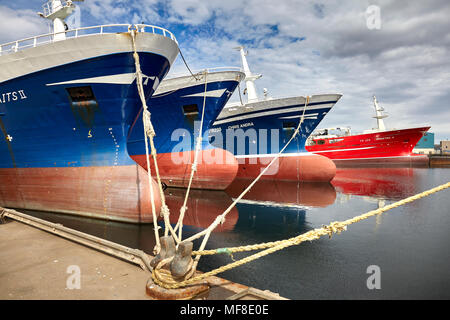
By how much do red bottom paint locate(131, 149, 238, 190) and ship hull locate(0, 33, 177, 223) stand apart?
5180 millimetres

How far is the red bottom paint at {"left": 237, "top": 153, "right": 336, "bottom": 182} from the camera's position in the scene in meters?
17.3

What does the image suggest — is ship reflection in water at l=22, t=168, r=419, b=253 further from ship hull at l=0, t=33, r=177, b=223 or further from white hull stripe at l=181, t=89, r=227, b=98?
white hull stripe at l=181, t=89, r=227, b=98

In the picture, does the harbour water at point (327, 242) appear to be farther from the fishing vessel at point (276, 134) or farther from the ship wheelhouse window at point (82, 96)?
the fishing vessel at point (276, 134)

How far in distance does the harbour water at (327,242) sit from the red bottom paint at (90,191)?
1.07ft

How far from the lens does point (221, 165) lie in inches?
550

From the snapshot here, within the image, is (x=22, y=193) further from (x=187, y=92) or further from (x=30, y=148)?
(x=187, y=92)

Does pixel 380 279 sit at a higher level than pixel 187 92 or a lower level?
lower

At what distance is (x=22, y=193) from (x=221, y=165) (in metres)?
8.39

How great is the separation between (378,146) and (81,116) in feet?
111

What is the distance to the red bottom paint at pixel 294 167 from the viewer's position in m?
17.3

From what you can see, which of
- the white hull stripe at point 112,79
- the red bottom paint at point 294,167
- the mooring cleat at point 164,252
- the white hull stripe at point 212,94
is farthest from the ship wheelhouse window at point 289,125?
the mooring cleat at point 164,252

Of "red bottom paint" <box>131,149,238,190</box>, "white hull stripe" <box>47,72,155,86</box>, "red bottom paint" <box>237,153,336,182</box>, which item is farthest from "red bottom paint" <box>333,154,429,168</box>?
"white hull stripe" <box>47,72,155,86</box>

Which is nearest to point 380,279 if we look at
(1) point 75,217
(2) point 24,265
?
(2) point 24,265

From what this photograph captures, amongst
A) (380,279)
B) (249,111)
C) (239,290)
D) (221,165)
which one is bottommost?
(380,279)
